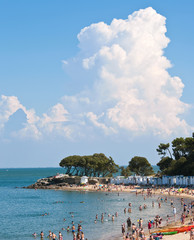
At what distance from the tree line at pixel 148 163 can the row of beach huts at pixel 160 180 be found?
8.67 ft

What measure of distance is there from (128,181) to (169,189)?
2058 cm

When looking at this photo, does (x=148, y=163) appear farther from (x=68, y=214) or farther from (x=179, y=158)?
(x=68, y=214)

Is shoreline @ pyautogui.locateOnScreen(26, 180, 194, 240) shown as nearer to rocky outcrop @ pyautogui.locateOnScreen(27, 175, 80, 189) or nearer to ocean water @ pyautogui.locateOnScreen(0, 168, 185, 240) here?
rocky outcrop @ pyautogui.locateOnScreen(27, 175, 80, 189)

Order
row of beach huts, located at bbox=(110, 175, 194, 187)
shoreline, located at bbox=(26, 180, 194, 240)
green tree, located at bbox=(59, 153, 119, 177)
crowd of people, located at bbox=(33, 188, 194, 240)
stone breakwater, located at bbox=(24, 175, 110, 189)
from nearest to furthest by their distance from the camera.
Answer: crowd of people, located at bbox=(33, 188, 194, 240)
shoreline, located at bbox=(26, 180, 194, 240)
row of beach huts, located at bbox=(110, 175, 194, 187)
stone breakwater, located at bbox=(24, 175, 110, 189)
green tree, located at bbox=(59, 153, 119, 177)

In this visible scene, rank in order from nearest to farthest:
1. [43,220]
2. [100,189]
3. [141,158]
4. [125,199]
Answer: [43,220], [125,199], [100,189], [141,158]

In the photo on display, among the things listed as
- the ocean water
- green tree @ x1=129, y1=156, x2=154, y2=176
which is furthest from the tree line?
the ocean water

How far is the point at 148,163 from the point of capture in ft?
341

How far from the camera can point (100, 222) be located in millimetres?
47594

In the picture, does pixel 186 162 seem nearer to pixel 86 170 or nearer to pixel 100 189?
pixel 100 189

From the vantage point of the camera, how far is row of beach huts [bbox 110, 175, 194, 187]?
79.6 meters

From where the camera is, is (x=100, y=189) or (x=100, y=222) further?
(x=100, y=189)

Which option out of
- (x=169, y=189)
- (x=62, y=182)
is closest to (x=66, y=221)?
(x=169, y=189)

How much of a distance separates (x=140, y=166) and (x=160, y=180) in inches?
643

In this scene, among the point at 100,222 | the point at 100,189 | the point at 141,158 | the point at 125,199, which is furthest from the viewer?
the point at 141,158
